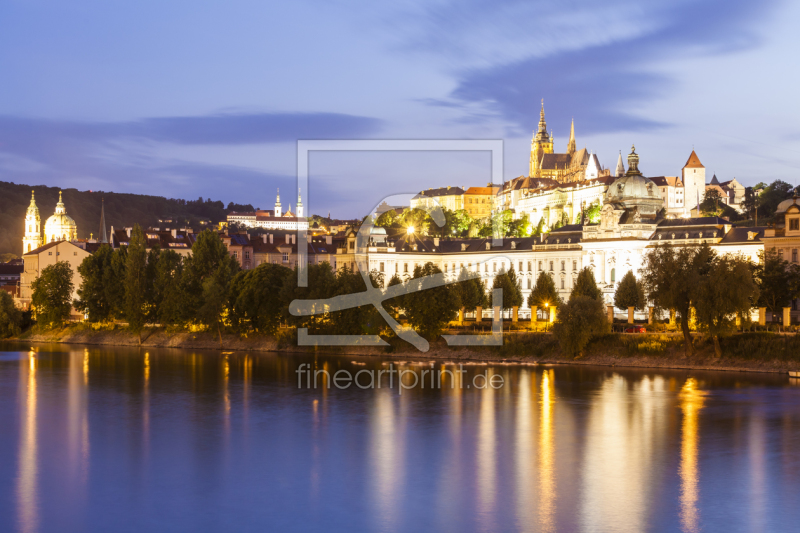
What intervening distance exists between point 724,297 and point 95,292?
175 ft

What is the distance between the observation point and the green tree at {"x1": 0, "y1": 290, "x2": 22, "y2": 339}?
271 feet

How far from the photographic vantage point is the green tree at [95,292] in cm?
7975

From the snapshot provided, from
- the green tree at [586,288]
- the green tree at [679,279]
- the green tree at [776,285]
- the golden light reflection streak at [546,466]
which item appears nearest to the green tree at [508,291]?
the green tree at [586,288]

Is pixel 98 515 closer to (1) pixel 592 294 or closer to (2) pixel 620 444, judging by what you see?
(2) pixel 620 444

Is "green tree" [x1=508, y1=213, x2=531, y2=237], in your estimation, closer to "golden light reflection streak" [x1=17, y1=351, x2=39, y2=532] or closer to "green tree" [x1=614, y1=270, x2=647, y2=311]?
"green tree" [x1=614, y1=270, x2=647, y2=311]

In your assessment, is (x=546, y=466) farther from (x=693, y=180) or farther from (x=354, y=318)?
(x=693, y=180)

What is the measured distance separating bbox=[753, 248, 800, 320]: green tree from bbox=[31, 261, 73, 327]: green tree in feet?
191

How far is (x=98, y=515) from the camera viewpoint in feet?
83.0

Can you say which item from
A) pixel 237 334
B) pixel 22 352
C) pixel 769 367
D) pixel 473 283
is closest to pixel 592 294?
pixel 473 283

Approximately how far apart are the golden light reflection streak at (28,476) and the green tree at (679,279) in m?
35.6

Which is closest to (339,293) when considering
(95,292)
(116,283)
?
(116,283)

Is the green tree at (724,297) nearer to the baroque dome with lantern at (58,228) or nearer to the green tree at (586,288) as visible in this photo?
the green tree at (586,288)

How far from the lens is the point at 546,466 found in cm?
3069

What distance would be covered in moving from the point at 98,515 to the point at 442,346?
40716 mm
